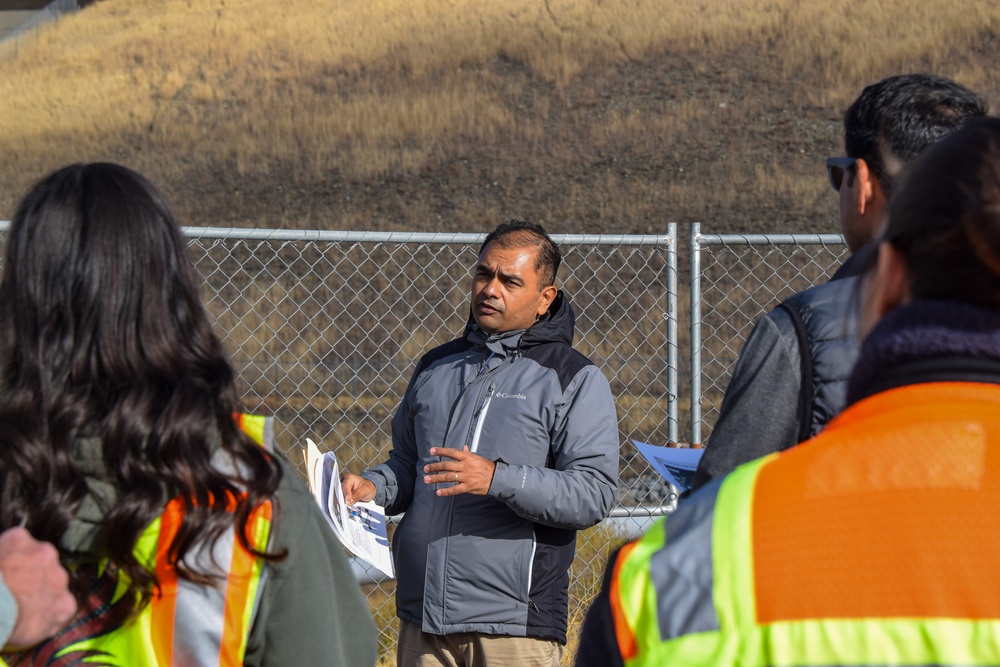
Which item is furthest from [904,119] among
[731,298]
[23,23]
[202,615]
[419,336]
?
[23,23]

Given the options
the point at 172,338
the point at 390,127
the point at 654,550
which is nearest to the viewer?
the point at 654,550

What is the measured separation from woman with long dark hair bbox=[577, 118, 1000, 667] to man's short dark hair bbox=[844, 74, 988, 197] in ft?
3.14

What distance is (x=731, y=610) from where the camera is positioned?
0.87 m

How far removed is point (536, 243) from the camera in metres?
3.25

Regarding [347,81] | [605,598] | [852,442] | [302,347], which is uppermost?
[347,81]

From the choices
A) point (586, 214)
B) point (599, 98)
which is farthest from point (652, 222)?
point (599, 98)

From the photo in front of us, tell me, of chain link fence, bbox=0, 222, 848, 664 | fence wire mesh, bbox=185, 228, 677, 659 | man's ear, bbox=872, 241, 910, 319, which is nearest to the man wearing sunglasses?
man's ear, bbox=872, 241, 910, 319

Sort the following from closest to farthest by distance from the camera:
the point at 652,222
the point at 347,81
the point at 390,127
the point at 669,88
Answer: the point at 652,222 < the point at 390,127 < the point at 669,88 < the point at 347,81

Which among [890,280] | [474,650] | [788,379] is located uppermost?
[890,280]

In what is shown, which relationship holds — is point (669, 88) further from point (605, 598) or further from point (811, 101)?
point (605, 598)

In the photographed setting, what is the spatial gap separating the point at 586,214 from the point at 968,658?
16.3 m

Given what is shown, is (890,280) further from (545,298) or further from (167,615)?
(545,298)

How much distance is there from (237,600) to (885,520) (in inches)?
35.7

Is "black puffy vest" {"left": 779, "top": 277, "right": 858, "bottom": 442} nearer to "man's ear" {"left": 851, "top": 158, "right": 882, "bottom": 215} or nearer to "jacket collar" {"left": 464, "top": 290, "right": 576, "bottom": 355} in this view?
"man's ear" {"left": 851, "top": 158, "right": 882, "bottom": 215}
